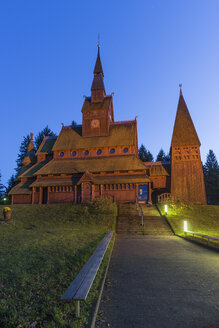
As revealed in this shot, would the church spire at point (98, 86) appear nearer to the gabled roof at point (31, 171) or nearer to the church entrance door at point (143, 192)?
the gabled roof at point (31, 171)

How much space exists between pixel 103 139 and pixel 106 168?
5.50 meters

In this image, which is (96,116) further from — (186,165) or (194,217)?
(194,217)

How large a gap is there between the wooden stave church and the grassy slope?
3.71 meters

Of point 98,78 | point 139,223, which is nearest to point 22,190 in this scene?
point 139,223

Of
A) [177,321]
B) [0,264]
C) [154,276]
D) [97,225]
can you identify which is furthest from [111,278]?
[97,225]

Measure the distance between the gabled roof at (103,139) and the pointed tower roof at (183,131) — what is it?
5.85m

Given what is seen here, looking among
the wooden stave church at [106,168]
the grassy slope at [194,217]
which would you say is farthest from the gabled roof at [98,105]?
the grassy slope at [194,217]

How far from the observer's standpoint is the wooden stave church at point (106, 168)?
2553 centimetres

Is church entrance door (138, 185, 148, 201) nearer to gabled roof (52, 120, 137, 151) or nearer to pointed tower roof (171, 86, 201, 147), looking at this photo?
gabled roof (52, 120, 137, 151)

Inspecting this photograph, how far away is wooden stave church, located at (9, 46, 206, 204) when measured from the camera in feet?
83.8

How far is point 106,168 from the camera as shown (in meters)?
26.7

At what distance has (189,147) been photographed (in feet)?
90.8

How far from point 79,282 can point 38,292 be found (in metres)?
1.13

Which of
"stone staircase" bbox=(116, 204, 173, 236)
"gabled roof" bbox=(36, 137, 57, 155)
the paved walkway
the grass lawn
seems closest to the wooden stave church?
"gabled roof" bbox=(36, 137, 57, 155)
